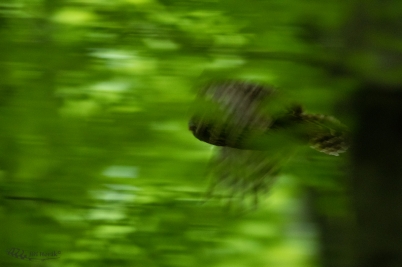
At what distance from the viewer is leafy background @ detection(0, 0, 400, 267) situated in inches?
24.3

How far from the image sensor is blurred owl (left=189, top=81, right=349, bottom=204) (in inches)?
22.7

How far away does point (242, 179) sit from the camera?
73 centimetres

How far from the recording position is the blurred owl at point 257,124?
577mm

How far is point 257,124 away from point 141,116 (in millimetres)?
193

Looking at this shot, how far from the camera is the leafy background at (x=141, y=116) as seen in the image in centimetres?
Answer: 62

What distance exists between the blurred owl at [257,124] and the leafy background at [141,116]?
25mm

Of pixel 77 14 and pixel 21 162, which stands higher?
pixel 77 14

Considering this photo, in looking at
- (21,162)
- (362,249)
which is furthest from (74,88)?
(362,249)

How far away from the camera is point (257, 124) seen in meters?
0.58

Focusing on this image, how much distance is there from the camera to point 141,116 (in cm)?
66

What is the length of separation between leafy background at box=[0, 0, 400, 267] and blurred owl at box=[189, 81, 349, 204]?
0.08ft

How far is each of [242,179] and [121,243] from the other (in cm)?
25

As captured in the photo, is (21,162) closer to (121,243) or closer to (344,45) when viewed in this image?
(121,243)

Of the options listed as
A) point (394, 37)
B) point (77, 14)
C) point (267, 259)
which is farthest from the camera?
point (267, 259)
